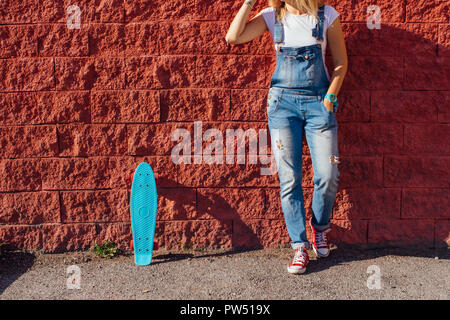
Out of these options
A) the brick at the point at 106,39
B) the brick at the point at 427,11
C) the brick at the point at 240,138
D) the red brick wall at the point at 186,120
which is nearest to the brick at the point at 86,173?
the red brick wall at the point at 186,120

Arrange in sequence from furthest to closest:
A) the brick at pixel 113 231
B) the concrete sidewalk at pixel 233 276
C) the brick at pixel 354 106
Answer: the brick at pixel 113 231 < the brick at pixel 354 106 < the concrete sidewalk at pixel 233 276

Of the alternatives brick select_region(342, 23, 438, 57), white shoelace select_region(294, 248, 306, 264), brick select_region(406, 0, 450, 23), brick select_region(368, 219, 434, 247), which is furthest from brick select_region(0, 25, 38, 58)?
brick select_region(368, 219, 434, 247)

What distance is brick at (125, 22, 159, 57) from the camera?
10.5 feet

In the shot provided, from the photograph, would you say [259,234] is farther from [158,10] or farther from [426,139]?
[158,10]

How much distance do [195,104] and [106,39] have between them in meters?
0.80

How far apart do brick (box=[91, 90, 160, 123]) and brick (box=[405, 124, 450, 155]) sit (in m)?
1.88

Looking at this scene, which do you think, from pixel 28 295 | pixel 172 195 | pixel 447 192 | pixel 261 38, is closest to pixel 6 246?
pixel 28 295

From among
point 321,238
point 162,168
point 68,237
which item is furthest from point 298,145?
point 68,237

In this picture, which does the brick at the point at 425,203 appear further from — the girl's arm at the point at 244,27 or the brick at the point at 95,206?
the brick at the point at 95,206

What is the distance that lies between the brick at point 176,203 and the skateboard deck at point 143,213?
0.18m

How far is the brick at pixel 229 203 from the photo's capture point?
10.9ft

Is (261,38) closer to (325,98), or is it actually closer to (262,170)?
(325,98)

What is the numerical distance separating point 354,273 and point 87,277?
5.90 feet

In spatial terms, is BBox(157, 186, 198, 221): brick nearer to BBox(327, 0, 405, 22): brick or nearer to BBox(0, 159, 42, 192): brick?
BBox(0, 159, 42, 192): brick
